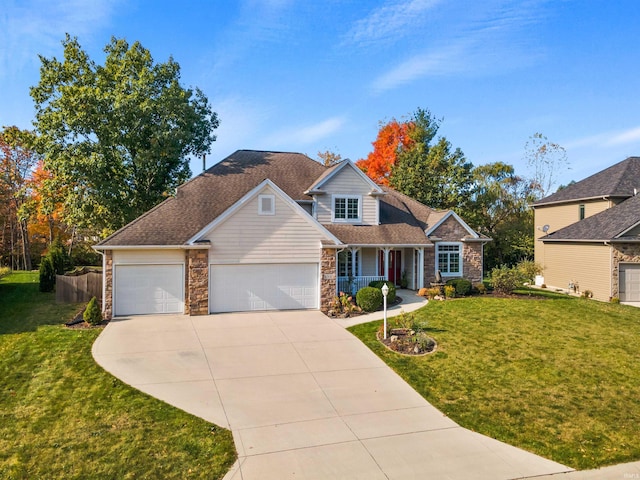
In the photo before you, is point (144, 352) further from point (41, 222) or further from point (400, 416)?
point (41, 222)

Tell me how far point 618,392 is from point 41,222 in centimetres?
4119

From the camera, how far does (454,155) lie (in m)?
34.3

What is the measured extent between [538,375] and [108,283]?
1465cm

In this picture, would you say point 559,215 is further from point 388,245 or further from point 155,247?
point 155,247

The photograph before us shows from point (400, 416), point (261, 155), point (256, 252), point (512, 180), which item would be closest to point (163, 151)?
point (261, 155)

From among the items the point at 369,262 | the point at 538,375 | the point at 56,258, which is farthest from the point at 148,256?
the point at 538,375

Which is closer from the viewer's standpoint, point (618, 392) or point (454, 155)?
point (618, 392)

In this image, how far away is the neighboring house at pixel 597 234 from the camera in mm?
22297

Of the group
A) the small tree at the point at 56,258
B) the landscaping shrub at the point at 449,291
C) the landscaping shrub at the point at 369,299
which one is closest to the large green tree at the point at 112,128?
the small tree at the point at 56,258

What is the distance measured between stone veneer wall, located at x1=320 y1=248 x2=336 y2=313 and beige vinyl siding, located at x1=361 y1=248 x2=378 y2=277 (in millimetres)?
5108

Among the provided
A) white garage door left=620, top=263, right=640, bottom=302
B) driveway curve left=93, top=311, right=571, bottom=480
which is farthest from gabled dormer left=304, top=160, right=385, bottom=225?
white garage door left=620, top=263, right=640, bottom=302

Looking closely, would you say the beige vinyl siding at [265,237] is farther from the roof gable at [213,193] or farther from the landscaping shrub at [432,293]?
the landscaping shrub at [432,293]

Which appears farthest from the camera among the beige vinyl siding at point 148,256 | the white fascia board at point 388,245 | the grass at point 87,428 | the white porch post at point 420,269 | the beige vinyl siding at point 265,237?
the white porch post at point 420,269

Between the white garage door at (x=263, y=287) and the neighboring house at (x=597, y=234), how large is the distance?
16731mm
